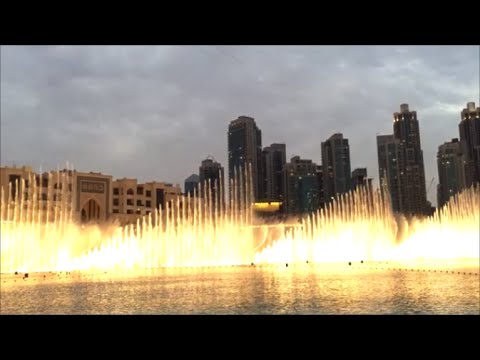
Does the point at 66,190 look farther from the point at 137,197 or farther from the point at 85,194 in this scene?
the point at 137,197

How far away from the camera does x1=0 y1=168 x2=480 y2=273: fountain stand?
44.2 meters

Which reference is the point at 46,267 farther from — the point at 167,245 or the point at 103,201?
the point at 103,201

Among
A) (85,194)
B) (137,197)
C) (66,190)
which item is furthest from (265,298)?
(137,197)

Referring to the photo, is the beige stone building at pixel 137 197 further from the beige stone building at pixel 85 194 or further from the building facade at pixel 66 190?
the building facade at pixel 66 190

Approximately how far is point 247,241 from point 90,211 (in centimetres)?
2873

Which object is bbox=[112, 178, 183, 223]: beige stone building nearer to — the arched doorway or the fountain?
the arched doorway

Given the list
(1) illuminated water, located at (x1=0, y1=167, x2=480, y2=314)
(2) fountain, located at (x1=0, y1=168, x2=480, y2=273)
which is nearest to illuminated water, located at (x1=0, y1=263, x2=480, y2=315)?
(1) illuminated water, located at (x1=0, y1=167, x2=480, y2=314)

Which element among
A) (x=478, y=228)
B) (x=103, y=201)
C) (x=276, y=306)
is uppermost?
(x=103, y=201)

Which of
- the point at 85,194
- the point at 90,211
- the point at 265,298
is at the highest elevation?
the point at 85,194

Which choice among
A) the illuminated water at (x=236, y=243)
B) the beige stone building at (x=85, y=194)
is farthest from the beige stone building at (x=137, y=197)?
the illuminated water at (x=236, y=243)

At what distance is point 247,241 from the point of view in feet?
158
